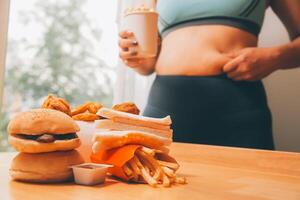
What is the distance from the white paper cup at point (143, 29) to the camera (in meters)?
0.74

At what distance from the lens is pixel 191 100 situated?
117cm

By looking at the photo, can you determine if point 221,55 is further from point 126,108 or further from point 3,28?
point 3,28

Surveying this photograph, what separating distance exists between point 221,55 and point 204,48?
0.06 m

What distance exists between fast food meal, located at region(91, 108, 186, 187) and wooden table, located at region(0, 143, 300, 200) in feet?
0.05

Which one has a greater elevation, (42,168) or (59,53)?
(59,53)

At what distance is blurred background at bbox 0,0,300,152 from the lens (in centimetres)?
186

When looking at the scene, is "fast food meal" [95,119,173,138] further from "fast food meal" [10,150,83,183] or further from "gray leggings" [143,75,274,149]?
"gray leggings" [143,75,274,149]

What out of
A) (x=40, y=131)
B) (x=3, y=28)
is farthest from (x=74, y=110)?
(x=3, y=28)

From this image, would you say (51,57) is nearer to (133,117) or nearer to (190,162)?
(190,162)

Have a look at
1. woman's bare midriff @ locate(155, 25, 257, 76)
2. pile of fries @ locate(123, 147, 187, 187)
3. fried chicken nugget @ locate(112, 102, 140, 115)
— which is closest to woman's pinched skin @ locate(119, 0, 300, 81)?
woman's bare midriff @ locate(155, 25, 257, 76)

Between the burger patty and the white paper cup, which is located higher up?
the white paper cup

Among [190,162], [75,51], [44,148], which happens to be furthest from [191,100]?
[75,51]

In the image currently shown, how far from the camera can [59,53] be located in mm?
A: 2006

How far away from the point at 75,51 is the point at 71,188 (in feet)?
5.68
